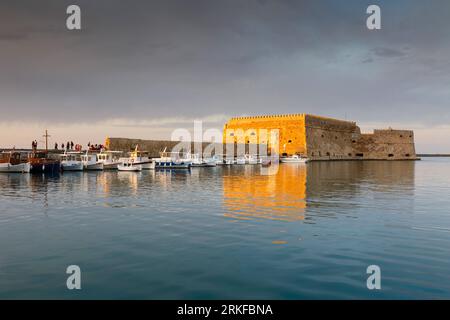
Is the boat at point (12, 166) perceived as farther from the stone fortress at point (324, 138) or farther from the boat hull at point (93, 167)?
the stone fortress at point (324, 138)

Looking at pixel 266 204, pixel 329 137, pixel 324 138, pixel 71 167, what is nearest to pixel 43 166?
pixel 71 167

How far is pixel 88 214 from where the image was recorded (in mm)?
13703

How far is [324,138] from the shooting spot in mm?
80312

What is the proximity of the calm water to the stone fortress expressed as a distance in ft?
→ 192

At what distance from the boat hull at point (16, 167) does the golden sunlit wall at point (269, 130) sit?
166 feet

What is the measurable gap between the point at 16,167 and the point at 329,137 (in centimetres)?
6436

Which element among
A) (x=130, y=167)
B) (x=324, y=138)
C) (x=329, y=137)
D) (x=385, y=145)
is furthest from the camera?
(x=385, y=145)

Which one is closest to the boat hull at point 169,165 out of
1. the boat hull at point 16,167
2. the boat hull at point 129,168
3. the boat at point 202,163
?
the boat at point 202,163

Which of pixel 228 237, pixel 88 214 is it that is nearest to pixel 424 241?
pixel 228 237

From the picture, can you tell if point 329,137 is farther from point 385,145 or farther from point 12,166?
point 12,166

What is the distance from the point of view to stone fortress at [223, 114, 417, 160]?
2921 inches

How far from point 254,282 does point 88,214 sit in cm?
919

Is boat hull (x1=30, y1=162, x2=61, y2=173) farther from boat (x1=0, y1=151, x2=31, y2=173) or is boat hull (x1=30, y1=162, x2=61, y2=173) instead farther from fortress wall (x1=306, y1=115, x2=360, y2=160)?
fortress wall (x1=306, y1=115, x2=360, y2=160)

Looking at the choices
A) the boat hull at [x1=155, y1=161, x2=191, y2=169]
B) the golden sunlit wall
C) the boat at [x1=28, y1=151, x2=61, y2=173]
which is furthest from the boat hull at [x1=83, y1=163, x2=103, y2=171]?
the golden sunlit wall
